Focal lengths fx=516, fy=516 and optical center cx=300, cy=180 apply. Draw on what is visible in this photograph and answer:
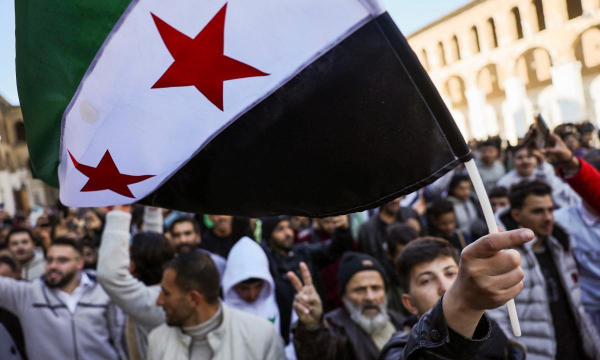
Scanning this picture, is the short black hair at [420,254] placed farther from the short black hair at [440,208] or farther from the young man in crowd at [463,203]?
the young man in crowd at [463,203]

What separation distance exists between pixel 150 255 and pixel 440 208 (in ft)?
8.52

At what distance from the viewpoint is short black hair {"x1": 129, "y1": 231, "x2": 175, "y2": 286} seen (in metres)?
3.48

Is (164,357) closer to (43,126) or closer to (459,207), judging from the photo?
(43,126)

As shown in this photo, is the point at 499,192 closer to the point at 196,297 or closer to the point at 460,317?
the point at 196,297

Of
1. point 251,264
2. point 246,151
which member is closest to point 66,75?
point 246,151

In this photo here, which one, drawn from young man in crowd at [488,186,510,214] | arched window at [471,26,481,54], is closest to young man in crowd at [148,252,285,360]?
young man in crowd at [488,186,510,214]

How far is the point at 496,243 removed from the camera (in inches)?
40.4

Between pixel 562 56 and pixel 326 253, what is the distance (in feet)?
83.1

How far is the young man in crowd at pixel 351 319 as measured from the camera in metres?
2.48

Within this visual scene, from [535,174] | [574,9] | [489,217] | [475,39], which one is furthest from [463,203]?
[475,39]

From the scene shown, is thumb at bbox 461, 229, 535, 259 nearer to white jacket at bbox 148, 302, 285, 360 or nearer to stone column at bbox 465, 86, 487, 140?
white jacket at bbox 148, 302, 285, 360

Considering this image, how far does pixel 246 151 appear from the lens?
4.99 ft

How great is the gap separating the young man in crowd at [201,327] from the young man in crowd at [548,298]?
131cm

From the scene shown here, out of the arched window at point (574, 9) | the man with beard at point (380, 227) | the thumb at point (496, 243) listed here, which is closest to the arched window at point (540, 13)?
the arched window at point (574, 9)
